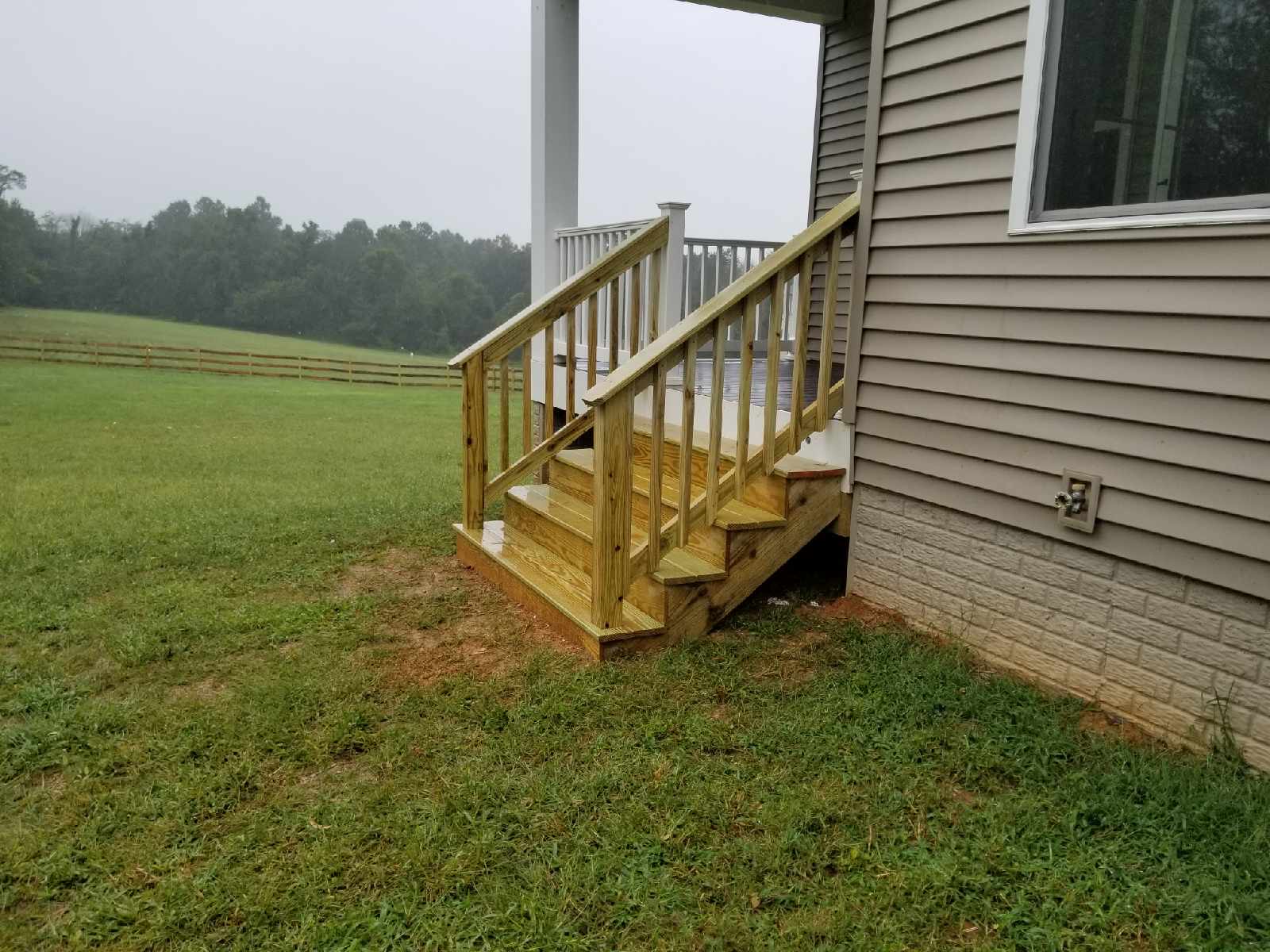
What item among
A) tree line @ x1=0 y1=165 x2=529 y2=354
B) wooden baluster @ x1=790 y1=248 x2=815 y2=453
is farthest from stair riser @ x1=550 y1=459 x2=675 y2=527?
tree line @ x1=0 y1=165 x2=529 y2=354

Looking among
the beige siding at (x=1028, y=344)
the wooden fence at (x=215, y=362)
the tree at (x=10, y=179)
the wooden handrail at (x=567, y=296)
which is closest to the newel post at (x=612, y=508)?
the beige siding at (x=1028, y=344)

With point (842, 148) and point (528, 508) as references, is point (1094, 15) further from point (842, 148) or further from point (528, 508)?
point (842, 148)

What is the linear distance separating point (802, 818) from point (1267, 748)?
1381mm

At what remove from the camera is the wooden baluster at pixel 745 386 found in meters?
3.57

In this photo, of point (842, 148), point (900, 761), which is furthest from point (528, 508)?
point (842, 148)

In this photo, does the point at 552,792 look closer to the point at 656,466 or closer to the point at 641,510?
the point at 656,466

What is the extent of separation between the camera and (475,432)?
4.80 meters

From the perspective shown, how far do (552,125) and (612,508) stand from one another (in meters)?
3.65

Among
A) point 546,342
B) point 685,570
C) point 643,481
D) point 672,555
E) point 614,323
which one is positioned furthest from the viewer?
point 614,323

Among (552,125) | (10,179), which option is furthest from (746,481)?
(10,179)

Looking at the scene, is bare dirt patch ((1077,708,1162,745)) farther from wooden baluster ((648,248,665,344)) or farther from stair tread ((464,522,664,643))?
wooden baluster ((648,248,665,344))

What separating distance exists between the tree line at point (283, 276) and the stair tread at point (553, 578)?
40.0m

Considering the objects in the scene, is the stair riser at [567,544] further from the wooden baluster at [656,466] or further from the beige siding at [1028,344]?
the beige siding at [1028,344]

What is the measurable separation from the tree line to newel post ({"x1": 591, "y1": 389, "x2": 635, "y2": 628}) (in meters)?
41.4
